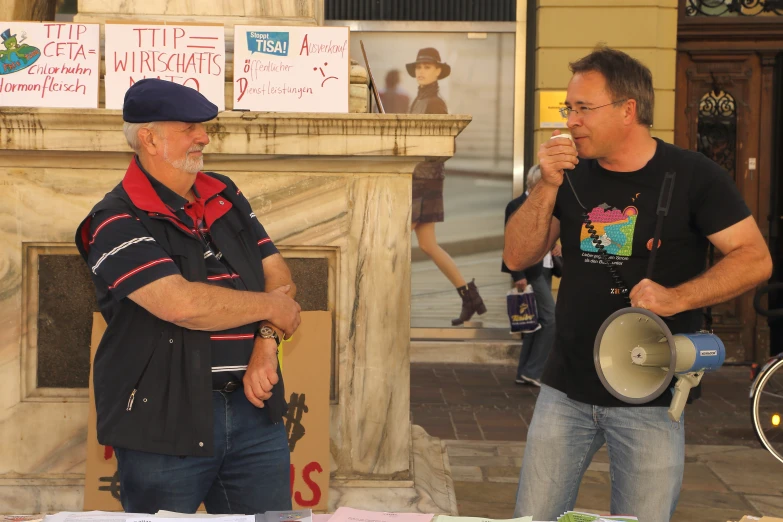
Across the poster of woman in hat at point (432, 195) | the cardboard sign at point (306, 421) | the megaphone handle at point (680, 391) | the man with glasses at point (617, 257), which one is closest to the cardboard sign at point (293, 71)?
the cardboard sign at point (306, 421)

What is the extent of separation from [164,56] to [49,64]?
472 mm

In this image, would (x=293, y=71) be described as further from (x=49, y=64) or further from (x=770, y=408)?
(x=770, y=408)

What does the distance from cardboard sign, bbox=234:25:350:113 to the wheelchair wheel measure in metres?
3.60

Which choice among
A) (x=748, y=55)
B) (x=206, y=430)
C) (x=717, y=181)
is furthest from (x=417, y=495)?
(x=748, y=55)

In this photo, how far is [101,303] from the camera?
2.80 m

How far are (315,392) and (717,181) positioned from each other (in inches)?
72.3

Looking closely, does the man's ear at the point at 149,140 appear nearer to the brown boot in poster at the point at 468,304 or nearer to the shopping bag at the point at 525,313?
the shopping bag at the point at 525,313

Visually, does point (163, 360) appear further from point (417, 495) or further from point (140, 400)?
point (417, 495)

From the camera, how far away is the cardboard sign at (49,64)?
402 cm

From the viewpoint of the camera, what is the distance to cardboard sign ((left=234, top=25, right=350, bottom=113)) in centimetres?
405

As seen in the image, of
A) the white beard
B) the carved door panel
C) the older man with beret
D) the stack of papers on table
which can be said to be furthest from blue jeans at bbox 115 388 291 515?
the carved door panel

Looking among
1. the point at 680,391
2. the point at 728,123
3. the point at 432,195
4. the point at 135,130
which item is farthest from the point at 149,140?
the point at 728,123

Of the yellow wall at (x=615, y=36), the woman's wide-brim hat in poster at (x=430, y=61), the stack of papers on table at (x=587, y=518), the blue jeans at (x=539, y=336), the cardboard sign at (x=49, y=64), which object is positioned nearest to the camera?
the stack of papers on table at (x=587, y=518)

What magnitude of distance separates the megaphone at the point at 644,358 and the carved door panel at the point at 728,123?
750cm
